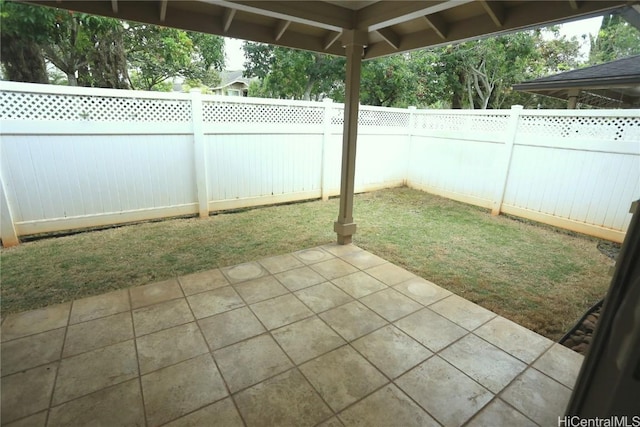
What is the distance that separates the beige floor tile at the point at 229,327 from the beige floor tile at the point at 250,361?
65 mm

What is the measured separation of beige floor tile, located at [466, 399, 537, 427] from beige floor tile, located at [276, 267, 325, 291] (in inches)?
61.0

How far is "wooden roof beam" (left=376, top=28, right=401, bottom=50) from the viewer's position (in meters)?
3.19

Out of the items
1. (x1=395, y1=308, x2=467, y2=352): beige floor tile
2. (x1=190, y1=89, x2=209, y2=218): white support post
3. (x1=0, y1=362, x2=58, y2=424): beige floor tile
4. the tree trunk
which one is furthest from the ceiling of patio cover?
the tree trunk

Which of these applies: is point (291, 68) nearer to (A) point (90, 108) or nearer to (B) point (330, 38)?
(B) point (330, 38)

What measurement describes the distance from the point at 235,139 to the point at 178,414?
3803 millimetres

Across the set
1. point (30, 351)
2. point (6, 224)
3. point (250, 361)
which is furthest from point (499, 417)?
point (6, 224)

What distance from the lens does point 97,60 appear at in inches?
242

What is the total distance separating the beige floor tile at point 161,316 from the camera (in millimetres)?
2145

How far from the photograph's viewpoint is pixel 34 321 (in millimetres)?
2180

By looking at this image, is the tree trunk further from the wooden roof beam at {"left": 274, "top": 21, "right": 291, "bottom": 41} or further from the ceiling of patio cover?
the wooden roof beam at {"left": 274, "top": 21, "right": 291, "bottom": 41}

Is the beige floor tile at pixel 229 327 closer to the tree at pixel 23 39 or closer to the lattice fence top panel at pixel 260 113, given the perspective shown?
the lattice fence top panel at pixel 260 113

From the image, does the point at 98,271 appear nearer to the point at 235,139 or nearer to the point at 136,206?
the point at 136,206

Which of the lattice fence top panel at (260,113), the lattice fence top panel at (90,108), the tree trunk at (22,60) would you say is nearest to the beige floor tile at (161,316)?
the lattice fence top panel at (90,108)

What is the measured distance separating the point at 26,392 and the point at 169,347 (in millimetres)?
674
